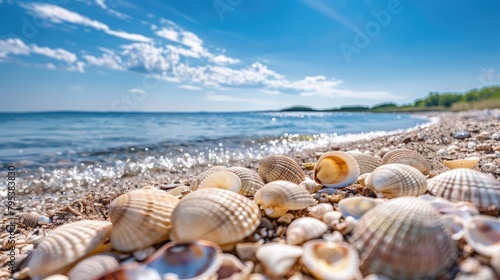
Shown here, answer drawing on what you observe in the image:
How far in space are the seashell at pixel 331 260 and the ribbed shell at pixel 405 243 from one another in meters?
0.11

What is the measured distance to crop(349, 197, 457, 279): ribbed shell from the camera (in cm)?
175

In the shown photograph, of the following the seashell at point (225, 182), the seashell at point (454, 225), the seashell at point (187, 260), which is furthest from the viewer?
the seashell at point (225, 182)

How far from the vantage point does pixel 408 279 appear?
1.72 metres

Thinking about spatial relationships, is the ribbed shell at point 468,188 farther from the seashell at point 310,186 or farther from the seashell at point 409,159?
the seashell at point 310,186

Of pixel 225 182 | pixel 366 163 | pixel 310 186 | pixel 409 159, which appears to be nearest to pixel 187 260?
pixel 225 182

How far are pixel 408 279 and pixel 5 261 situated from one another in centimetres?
324

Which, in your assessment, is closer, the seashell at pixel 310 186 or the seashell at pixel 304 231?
the seashell at pixel 304 231

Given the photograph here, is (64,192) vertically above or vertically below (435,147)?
below

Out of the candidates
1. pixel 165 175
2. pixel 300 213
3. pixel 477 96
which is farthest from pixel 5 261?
pixel 477 96

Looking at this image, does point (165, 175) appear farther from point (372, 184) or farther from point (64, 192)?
point (372, 184)

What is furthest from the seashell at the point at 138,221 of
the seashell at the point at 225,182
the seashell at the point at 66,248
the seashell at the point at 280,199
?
the seashell at the point at 280,199

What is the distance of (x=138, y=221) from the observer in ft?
7.48

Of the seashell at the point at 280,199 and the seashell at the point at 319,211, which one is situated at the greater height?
the seashell at the point at 280,199

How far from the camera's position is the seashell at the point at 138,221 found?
221cm
